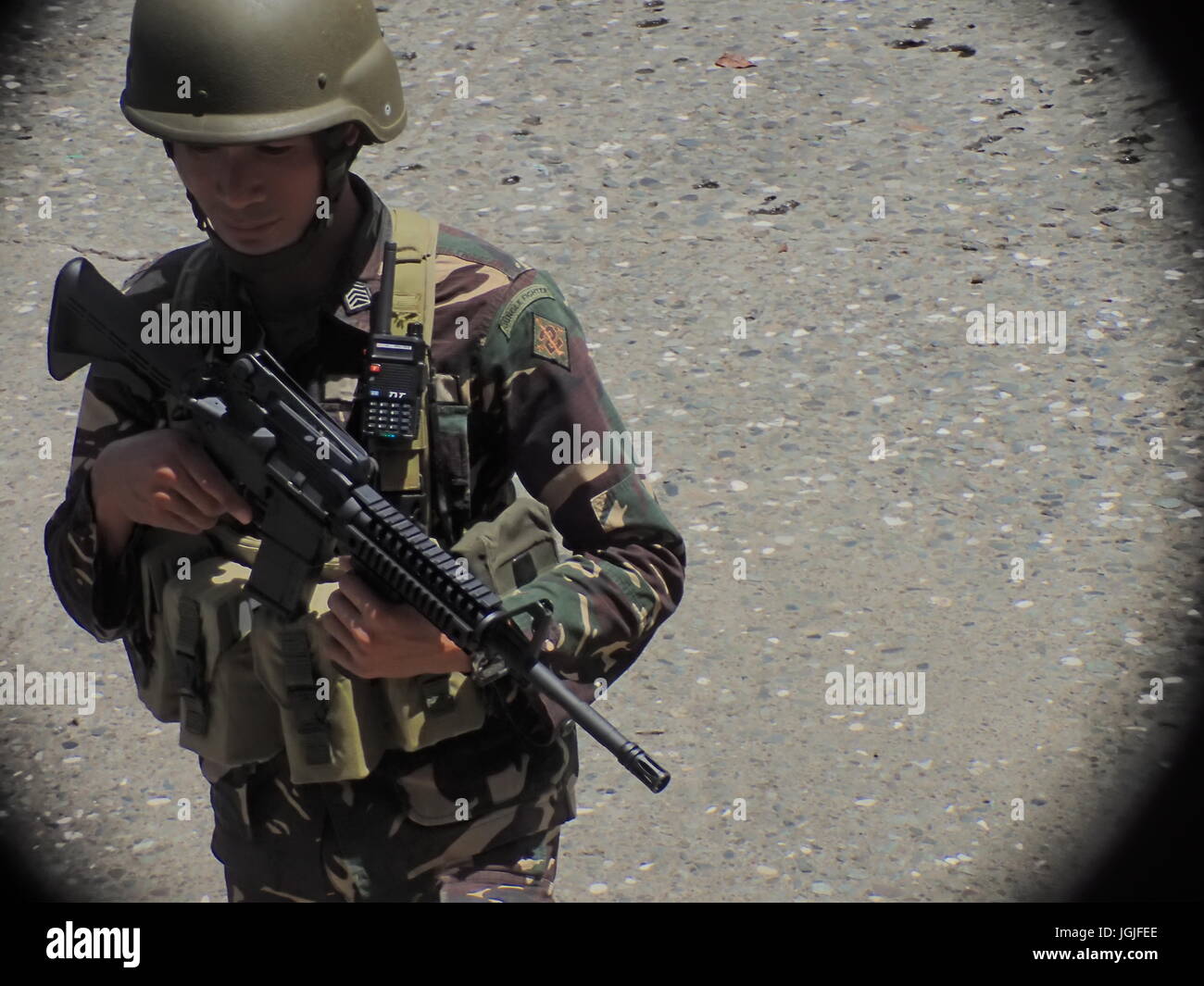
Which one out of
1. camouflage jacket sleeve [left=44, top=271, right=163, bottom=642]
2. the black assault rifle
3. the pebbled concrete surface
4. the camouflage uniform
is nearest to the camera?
the black assault rifle

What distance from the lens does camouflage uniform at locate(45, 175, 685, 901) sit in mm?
2707

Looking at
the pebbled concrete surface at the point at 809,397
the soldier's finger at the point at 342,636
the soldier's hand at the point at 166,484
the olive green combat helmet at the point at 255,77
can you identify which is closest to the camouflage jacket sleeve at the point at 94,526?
the soldier's hand at the point at 166,484

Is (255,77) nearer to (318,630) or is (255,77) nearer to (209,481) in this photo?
(209,481)

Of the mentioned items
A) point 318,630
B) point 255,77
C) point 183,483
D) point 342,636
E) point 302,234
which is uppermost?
point 255,77

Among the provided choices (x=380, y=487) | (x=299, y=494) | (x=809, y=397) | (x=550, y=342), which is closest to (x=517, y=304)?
(x=550, y=342)

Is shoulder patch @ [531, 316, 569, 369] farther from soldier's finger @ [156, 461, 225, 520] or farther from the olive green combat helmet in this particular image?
soldier's finger @ [156, 461, 225, 520]

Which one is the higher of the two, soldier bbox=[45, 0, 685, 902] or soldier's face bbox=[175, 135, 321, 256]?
soldier's face bbox=[175, 135, 321, 256]

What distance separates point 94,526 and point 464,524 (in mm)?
653

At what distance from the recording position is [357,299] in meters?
2.77

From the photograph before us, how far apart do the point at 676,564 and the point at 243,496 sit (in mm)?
748

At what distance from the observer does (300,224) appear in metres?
2.68

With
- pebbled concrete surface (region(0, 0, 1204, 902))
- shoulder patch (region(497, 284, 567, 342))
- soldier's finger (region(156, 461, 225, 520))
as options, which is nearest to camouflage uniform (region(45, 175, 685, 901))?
shoulder patch (region(497, 284, 567, 342))

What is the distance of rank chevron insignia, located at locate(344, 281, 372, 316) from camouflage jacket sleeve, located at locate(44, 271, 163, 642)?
40 centimetres

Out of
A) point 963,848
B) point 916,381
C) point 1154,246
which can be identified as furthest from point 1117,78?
point 963,848
